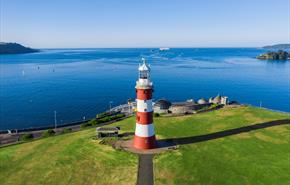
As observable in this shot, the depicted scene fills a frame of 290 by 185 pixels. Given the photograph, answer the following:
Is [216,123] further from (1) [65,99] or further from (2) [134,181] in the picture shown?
(1) [65,99]

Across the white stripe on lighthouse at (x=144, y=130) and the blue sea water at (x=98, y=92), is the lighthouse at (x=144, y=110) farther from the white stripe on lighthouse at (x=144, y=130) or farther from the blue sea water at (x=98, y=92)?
the blue sea water at (x=98, y=92)

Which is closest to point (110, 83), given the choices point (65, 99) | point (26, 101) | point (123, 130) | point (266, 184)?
point (65, 99)

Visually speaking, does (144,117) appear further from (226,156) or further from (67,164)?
(226,156)

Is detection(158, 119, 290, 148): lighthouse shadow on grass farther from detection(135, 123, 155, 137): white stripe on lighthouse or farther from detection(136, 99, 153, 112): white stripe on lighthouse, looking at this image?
detection(136, 99, 153, 112): white stripe on lighthouse

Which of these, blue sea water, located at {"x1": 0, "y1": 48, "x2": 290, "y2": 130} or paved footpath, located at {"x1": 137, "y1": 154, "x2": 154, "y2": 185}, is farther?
blue sea water, located at {"x1": 0, "y1": 48, "x2": 290, "y2": 130}

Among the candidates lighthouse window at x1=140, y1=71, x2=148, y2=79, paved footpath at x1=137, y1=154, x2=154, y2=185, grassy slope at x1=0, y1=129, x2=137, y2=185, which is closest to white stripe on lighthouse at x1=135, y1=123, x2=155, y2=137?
paved footpath at x1=137, y1=154, x2=154, y2=185

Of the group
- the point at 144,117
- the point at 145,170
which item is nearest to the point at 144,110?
the point at 144,117

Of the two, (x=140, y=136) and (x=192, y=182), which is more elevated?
(x=140, y=136)
